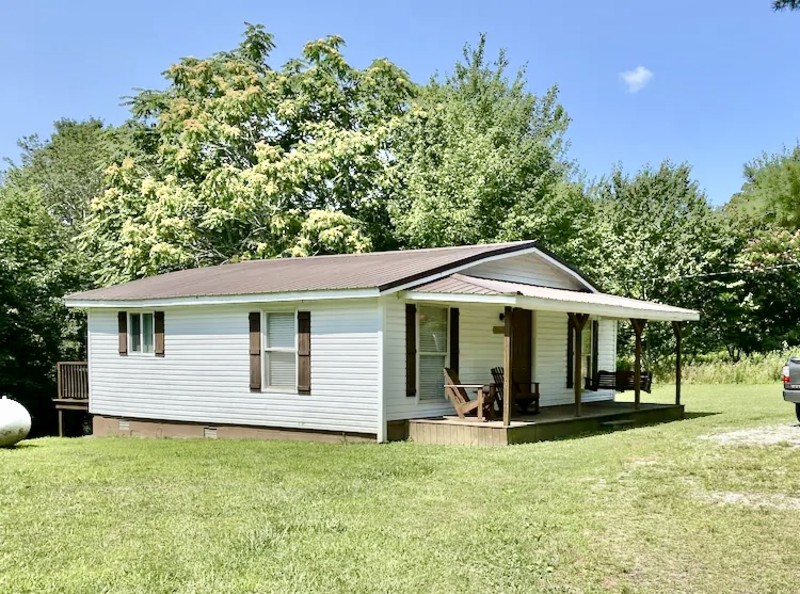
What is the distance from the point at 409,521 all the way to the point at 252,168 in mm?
19255

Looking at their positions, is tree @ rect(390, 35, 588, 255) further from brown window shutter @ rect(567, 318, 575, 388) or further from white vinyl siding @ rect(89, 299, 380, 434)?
white vinyl siding @ rect(89, 299, 380, 434)

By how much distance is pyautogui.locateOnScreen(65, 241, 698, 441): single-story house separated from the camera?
40.6ft

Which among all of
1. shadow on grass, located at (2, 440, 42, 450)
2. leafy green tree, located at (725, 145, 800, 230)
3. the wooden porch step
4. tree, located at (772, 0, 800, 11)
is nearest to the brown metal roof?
shadow on grass, located at (2, 440, 42, 450)

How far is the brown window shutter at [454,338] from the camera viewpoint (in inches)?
533

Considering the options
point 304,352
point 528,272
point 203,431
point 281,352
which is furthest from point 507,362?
point 203,431

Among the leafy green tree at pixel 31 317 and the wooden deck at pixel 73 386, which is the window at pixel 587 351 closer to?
the wooden deck at pixel 73 386

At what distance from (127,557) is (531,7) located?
22003 mm

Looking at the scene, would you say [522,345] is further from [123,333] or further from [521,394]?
[123,333]

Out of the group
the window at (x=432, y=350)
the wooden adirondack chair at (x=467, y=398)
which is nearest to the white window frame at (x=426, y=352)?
the window at (x=432, y=350)

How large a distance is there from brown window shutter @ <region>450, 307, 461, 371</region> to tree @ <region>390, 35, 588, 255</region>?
978 centimetres

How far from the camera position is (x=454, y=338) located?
13.6 meters

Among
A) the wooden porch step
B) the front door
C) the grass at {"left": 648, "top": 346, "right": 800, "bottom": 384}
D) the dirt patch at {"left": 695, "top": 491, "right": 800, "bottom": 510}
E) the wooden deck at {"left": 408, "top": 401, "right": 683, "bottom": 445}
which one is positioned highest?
the front door

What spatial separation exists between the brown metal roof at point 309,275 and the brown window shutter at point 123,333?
42 centimetres

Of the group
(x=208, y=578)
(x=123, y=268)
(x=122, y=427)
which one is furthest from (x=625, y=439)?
(x=123, y=268)
